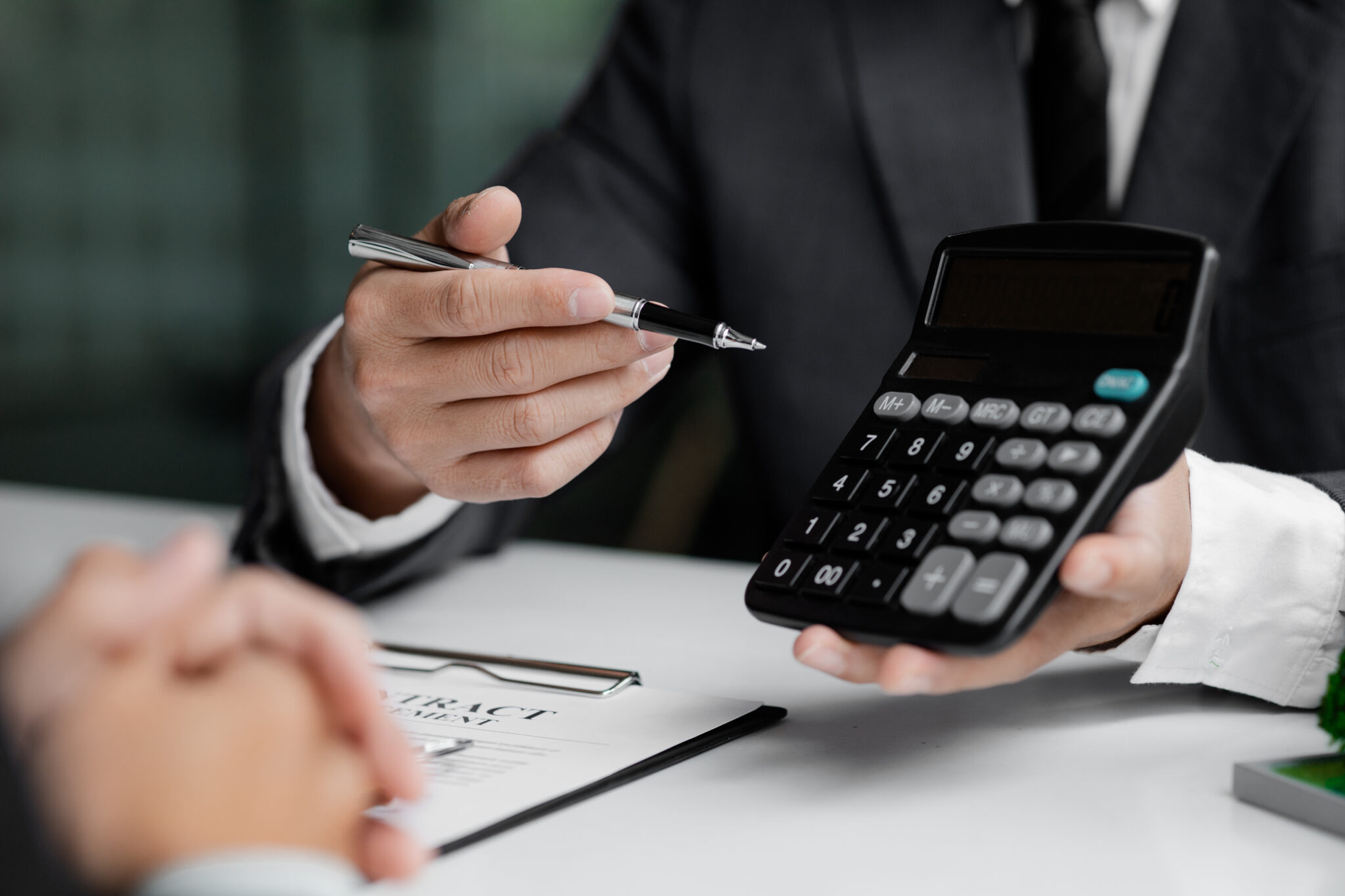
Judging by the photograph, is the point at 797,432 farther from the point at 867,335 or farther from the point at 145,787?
the point at 145,787

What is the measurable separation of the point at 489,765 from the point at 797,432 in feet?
1.77

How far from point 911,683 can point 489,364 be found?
233 mm

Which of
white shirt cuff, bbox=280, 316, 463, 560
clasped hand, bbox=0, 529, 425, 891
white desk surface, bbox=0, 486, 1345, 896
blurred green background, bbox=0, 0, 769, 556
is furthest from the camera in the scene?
blurred green background, bbox=0, 0, 769, 556

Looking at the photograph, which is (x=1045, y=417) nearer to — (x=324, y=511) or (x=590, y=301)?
(x=590, y=301)

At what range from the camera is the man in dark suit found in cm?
43

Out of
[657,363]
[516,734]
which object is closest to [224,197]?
[657,363]

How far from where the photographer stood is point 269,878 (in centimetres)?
14

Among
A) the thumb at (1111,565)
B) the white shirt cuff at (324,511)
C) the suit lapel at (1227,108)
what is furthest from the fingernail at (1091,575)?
the suit lapel at (1227,108)

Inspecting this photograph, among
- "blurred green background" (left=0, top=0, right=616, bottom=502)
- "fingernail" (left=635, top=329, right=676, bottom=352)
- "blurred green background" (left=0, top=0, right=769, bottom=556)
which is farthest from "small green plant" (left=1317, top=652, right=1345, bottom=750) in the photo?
"blurred green background" (left=0, top=0, right=616, bottom=502)

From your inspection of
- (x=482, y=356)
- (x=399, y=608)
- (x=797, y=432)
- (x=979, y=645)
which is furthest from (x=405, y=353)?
(x=797, y=432)

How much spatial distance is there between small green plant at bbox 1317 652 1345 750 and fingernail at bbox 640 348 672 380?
0.85ft

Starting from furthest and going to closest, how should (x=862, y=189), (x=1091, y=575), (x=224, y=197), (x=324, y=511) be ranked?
(x=224, y=197)
(x=862, y=189)
(x=324, y=511)
(x=1091, y=575)

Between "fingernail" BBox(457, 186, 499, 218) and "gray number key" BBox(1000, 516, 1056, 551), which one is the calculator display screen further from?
"fingernail" BBox(457, 186, 499, 218)

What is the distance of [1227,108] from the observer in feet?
2.33
